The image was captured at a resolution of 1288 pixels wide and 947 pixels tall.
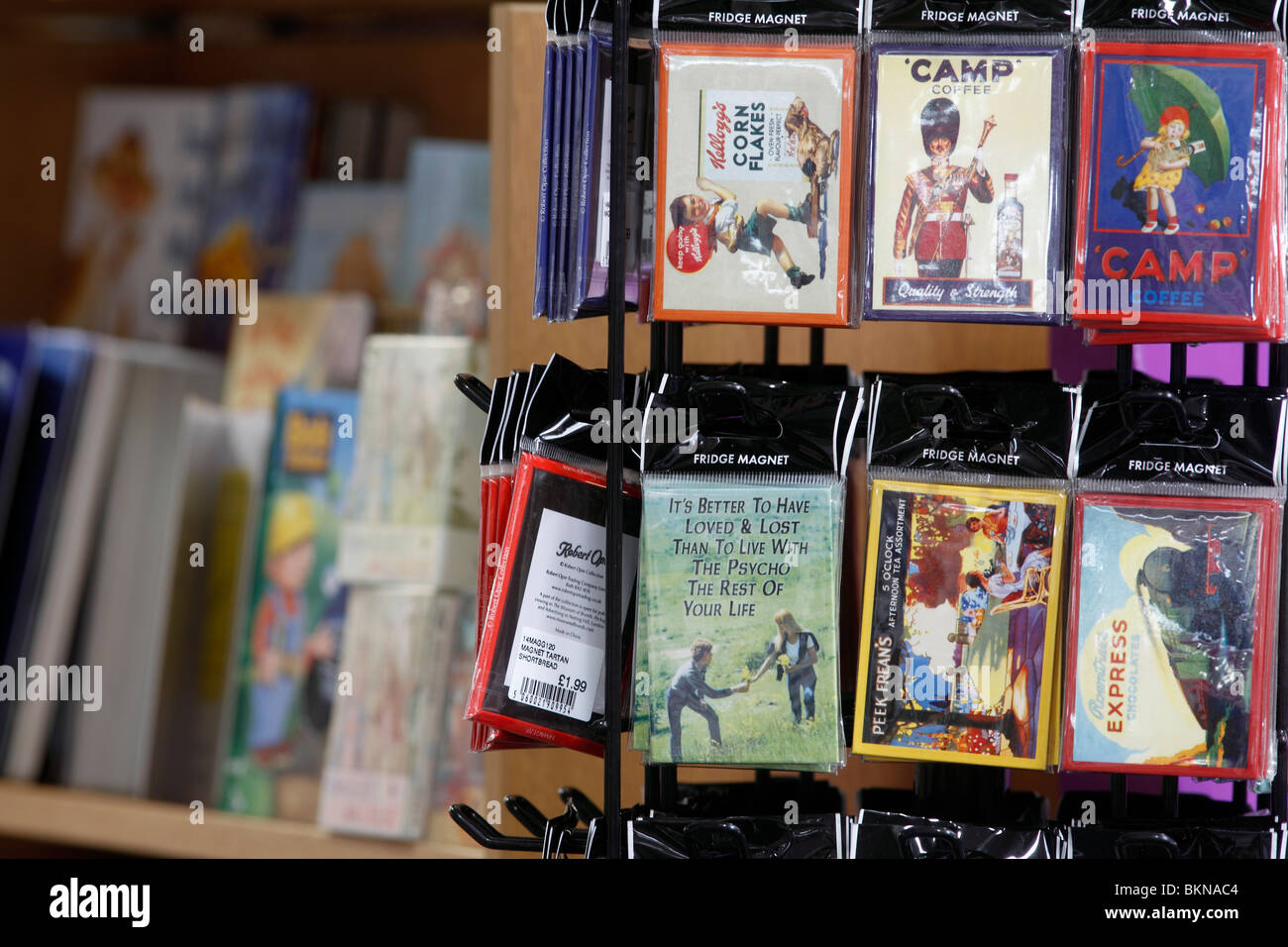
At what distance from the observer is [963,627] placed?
0.95 metres

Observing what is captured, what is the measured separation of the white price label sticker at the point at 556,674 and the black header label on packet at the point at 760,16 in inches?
17.6

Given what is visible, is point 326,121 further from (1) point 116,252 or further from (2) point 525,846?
(2) point 525,846

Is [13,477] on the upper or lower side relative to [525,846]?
upper

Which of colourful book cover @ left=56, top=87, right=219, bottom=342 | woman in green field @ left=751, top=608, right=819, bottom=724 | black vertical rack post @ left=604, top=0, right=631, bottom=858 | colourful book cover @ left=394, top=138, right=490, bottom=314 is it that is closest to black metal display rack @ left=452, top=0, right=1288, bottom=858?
black vertical rack post @ left=604, top=0, right=631, bottom=858

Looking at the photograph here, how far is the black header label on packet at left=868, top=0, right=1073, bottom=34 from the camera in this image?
94 cm

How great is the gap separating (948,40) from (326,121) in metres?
1.07

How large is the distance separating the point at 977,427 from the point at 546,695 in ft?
1.19

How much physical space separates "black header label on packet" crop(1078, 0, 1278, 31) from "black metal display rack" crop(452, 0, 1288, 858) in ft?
0.80

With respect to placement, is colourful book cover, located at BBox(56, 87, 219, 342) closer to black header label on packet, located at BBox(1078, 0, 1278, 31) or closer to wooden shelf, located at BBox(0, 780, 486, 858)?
wooden shelf, located at BBox(0, 780, 486, 858)

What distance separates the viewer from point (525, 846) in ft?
3.35

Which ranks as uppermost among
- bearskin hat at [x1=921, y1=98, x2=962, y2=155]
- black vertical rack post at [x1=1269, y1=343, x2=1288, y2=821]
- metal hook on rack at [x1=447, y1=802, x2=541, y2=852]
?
bearskin hat at [x1=921, y1=98, x2=962, y2=155]
